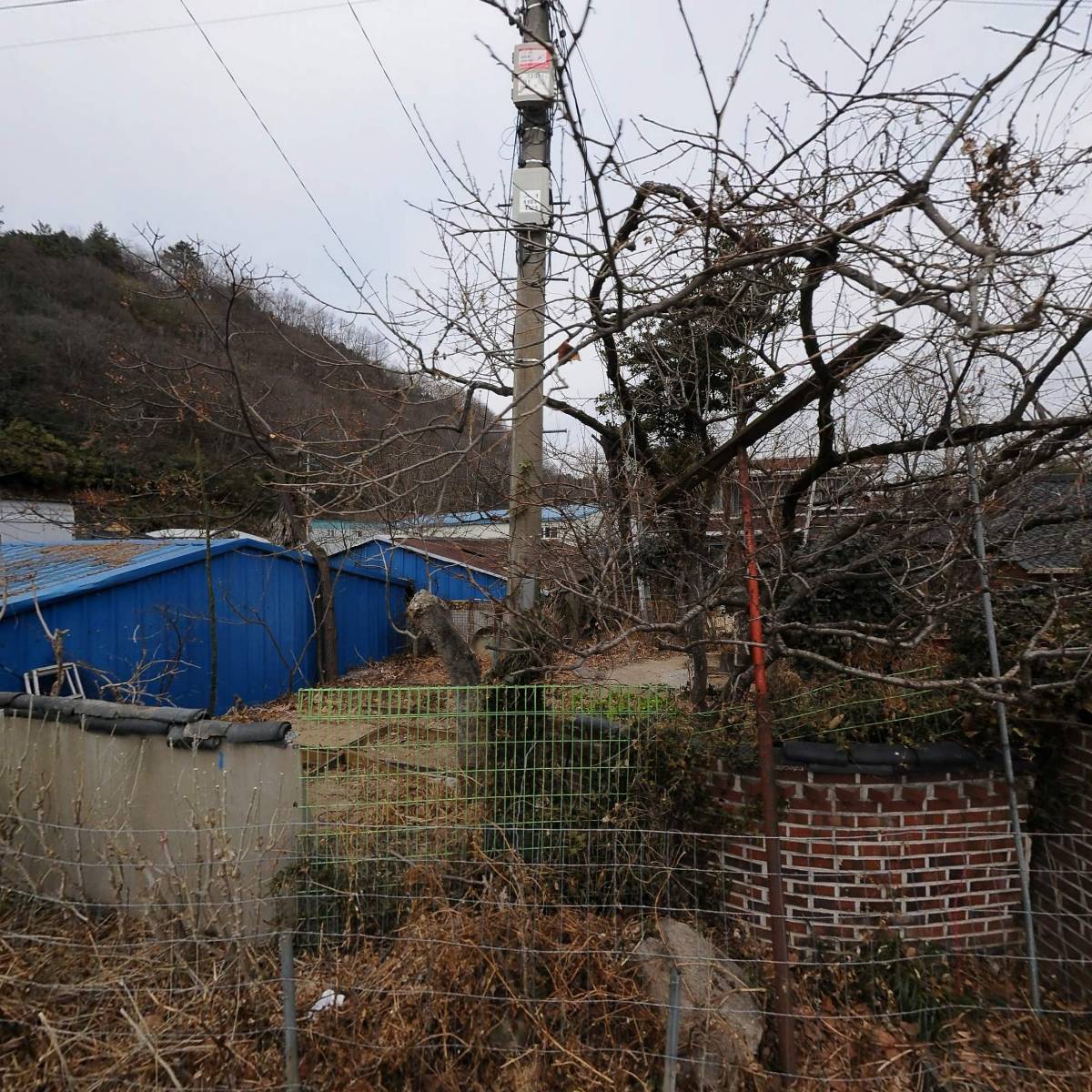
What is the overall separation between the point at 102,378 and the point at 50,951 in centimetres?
2210

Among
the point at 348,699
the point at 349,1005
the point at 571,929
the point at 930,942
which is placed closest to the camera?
the point at 349,1005

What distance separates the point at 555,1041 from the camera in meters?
2.62

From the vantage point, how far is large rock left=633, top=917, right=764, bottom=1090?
2617 mm

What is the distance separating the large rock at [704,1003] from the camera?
262 centimetres

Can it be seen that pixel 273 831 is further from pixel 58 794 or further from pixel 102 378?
pixel 102 378

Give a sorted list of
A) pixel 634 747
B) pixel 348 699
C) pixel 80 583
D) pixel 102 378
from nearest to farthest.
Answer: pixel 634 747, pixel 348 699, pixel 80 583, pixel 102 378

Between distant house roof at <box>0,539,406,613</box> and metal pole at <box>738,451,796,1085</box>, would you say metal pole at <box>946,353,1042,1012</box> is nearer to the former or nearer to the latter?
metal pole at <box>738,451,796,1085</box>

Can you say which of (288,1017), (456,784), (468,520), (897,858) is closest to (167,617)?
(468,520)

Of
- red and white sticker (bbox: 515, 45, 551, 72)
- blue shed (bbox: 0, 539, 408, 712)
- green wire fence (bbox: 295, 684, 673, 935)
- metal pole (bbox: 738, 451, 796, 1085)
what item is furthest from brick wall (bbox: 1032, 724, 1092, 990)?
blue shed (bbox: 0, 539, 408, 712)

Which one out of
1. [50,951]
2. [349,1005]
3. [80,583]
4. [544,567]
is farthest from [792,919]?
[80,583]

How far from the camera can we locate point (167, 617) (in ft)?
25.5

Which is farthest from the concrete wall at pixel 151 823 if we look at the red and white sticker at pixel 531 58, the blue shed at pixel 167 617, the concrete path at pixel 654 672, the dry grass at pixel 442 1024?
the concrete path at pixel 654 672

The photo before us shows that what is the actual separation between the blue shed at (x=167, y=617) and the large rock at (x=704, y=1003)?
4425 mm

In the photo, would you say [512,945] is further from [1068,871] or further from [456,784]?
[1068,871]
